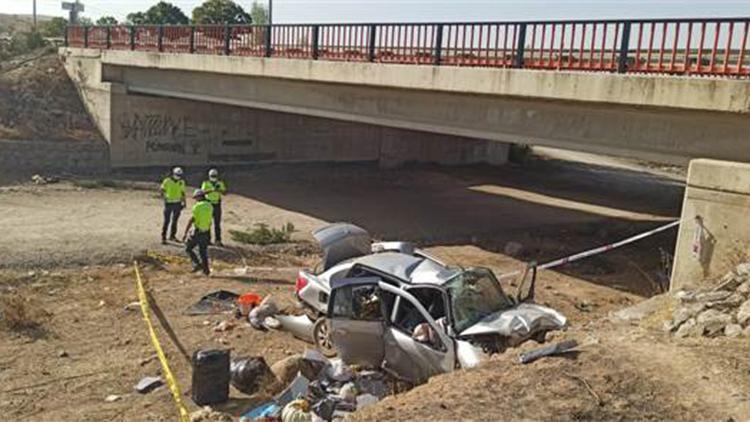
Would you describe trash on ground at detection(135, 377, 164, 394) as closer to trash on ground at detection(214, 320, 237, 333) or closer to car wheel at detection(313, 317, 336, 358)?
trash on ground at detection(214, 320, 237, 333)

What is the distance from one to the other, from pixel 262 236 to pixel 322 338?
7.42 meters

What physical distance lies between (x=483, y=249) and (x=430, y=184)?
11.2 meters

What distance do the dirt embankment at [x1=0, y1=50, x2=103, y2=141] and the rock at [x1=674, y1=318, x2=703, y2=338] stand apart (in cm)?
2207

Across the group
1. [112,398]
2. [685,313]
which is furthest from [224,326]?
[685,313]

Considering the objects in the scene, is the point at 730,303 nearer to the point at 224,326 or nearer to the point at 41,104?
the point at 224,326

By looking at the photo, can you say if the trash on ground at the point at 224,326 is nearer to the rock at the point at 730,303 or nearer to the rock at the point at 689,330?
the rock at the point at 689,330

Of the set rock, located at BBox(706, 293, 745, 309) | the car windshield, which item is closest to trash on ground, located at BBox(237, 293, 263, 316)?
the car windshield

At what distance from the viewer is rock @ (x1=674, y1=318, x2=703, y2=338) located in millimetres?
7236

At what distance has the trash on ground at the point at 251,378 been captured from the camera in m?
7.91

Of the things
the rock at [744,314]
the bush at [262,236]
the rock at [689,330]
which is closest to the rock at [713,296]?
the rock at [744,314]

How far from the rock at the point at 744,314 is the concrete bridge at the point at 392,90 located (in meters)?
3.62

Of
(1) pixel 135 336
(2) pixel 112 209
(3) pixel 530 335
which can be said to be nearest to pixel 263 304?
(1) pixel 135 336

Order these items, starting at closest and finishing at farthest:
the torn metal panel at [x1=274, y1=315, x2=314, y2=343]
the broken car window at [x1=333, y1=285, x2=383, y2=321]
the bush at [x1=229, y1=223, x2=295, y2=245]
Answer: the broken car window at [x1=333, y1=285, x2=383, y2=321] → the torn metal panel at [x1=274, y1=315, x2=314, y2=343] → the bush at [x1=229, y1=223, x2=295, y2=245]

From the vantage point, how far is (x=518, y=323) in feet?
25.0
